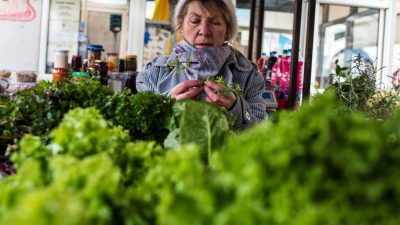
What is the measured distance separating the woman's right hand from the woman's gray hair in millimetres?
598

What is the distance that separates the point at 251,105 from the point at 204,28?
39cm

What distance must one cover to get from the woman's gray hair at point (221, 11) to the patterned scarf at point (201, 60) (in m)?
0.19

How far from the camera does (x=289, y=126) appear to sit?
550 millimetres

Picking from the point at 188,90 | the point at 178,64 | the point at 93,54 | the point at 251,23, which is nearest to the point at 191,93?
the point at 188,90

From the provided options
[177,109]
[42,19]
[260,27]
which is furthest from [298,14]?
[42,19]

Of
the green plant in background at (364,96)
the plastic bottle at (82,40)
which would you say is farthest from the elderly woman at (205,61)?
the plastic bottle at (82,40)

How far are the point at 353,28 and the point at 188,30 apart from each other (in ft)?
13.5

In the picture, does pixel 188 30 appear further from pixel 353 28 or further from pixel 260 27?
pixel 353 28

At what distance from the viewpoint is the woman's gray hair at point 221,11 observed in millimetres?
2080

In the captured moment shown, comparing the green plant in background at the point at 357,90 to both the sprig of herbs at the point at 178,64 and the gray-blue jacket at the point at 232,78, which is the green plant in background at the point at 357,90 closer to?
the gray-blue jacket at the point at 232,78

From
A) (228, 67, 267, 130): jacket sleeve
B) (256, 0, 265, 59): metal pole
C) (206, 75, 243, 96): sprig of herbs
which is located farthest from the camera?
(256, 0, 265, 59): metal pole

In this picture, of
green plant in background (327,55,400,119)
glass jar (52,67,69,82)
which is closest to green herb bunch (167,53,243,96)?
glass jar (52,67,69,82)

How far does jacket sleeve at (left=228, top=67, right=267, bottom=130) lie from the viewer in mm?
1705

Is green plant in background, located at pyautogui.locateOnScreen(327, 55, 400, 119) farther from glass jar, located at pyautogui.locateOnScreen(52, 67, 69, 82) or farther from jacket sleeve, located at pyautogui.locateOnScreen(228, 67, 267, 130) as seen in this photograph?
glass jar, located at pyautogui.locateOnScreen(52, 67, 69, 82)
